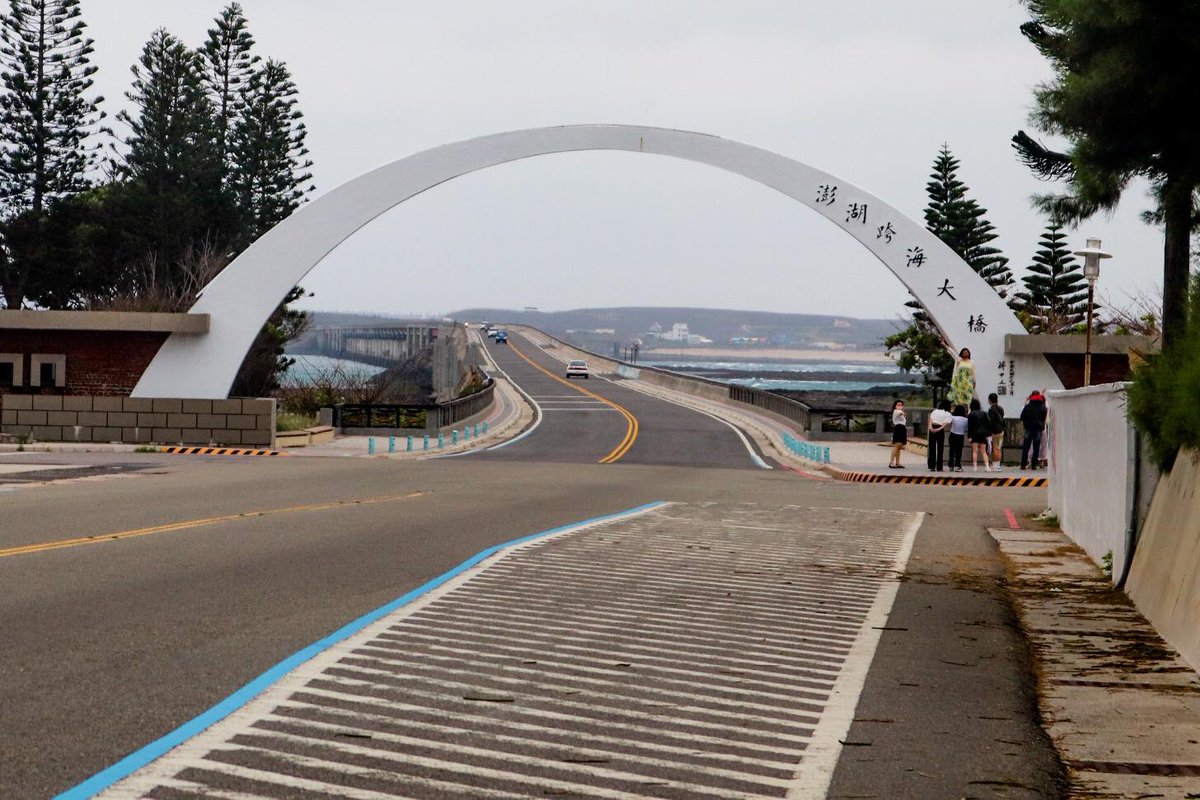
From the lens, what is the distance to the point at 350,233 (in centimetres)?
4478

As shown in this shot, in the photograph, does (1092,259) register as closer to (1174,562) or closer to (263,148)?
(1174,562)

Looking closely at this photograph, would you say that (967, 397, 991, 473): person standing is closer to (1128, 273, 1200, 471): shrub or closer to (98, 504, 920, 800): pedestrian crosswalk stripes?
(1128, 273, 1200, 471): shrub

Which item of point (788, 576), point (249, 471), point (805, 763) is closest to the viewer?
point (805, 763)

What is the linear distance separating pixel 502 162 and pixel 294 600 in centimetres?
3727

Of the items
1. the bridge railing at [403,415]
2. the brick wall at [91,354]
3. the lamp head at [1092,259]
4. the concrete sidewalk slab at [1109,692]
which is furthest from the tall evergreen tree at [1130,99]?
the bridge railing at [403,415]

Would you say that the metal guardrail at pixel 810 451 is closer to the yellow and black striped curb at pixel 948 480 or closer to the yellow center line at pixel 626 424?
the yellow and black striped curb at pixel 948 480

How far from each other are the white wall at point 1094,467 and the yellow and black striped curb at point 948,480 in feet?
41.2

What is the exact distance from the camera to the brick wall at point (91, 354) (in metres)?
40.0

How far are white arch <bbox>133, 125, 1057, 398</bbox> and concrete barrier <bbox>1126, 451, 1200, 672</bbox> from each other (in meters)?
32.8

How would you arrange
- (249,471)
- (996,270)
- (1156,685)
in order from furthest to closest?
(996,270) < (249,471) < (1156,685)

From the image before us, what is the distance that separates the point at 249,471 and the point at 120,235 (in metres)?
57.1

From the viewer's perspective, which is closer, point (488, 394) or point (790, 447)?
point (790, 447)

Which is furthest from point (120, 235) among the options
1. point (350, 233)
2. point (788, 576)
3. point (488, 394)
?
point (788, 576)

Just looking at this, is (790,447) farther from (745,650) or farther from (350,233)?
(745,650)
